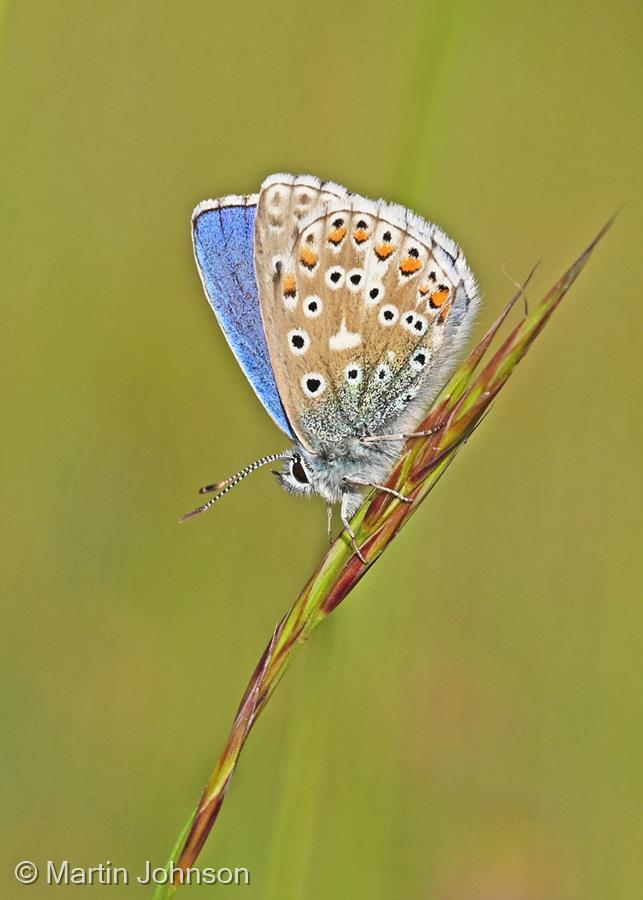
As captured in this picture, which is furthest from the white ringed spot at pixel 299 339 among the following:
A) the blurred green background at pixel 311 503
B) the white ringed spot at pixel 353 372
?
the blurred green background at pixel 311 503

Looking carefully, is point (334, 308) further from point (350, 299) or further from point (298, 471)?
point (298, 471)

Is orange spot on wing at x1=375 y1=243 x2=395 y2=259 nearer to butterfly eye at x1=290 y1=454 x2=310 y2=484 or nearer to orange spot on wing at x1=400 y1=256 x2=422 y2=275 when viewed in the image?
orange spot on wing at x1=400 y1=256 x2=422 y2=275

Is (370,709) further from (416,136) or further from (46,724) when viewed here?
(416,136)

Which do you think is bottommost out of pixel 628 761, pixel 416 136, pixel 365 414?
pixel 628 761

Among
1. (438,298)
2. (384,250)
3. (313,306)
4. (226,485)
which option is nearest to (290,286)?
(313,306)

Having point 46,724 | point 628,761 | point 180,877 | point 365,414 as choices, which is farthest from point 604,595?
point 180,877

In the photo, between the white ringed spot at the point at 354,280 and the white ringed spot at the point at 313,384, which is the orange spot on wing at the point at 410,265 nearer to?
the white ringed spot at the point at 354,280
